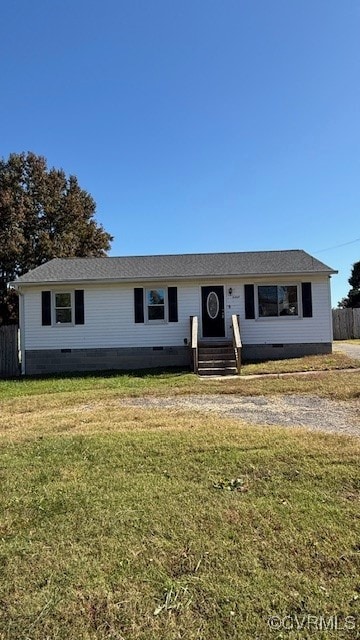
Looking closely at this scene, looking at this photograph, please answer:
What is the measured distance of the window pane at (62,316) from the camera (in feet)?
48.0

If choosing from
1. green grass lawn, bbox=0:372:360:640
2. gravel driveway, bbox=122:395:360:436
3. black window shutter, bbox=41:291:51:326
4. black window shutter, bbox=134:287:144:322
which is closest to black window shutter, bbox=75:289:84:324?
black window shutter, bbox=41:291:51:326

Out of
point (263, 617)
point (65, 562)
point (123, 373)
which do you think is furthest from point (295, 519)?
point (123, 373)

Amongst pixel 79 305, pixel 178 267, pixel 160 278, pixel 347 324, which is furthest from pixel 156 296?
pixel 347 324

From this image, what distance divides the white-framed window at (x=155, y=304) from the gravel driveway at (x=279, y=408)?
6.05 m

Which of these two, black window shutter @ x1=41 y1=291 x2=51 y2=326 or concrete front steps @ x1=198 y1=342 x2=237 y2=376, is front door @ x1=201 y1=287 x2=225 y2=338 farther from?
black window shutter @ x1=41 y1=291 x2=51 y2=326

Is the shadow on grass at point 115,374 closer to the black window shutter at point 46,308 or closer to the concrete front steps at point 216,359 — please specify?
the concrete front steps at point 216,359

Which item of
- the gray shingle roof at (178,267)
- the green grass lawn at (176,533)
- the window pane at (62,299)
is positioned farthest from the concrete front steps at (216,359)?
the green grass lawn at (176,533)

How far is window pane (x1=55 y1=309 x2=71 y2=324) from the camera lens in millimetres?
14619

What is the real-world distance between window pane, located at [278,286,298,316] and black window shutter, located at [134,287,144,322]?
4.72 m

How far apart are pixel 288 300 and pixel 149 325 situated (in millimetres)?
4848

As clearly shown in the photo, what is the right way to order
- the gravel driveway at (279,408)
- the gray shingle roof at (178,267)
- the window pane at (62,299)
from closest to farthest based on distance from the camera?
the gravel driveway at (279,408) → the gray shingle roof at (178,267) → the window pane at (62,299)

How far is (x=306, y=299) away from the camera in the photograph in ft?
47.6

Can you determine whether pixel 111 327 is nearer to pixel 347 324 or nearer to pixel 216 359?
pixel 216 359

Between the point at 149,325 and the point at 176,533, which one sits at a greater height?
the point at 149,325
